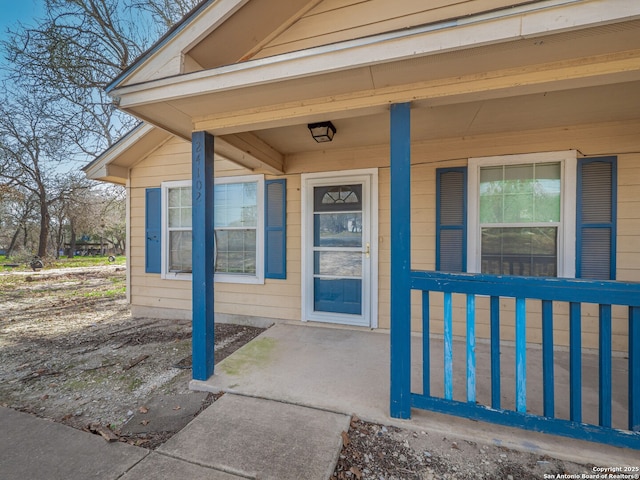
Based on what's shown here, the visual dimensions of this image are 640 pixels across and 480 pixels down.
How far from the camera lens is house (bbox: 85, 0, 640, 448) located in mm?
1556

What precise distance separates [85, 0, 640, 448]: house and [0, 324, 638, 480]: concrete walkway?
120 mm

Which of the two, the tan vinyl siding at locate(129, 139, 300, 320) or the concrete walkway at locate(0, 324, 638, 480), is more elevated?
the tan vinyl siding at locate(129, 139, 300, 320)

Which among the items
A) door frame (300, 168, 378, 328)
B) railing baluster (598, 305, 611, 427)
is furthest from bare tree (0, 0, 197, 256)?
railing baluster (598, 305, 611, 427)

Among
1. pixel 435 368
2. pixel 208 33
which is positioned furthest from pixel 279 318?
pixel 208 33

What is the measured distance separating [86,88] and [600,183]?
398 inches

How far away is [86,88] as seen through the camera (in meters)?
7.05

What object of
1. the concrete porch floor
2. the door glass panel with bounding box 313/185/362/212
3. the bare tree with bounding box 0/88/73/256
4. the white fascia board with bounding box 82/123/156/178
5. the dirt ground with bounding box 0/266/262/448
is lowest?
the dirt ground with bounding box 0/266/262/448

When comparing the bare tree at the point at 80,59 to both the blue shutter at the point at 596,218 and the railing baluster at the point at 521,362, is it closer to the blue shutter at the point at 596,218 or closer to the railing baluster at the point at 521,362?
the blue shutter at the point at 596,218

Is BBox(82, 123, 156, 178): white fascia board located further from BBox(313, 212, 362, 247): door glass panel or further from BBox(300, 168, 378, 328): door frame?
BBox(313, 212, 362, 247): door glass panel

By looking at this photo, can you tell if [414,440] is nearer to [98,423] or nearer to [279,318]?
[98,423]

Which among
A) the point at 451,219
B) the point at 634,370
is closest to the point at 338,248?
the point at 451,219

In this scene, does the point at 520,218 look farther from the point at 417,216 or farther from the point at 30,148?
the point at 30,148

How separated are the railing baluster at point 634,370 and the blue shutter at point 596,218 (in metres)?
1.52

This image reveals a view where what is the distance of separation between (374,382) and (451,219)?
1.89 m
